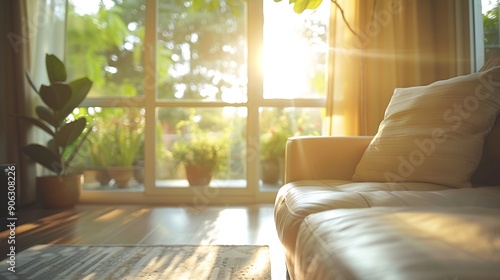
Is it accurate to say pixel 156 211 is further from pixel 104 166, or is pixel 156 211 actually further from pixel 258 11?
pixel 258 11

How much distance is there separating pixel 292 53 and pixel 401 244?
2720mm

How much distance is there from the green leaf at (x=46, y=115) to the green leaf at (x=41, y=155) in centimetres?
21

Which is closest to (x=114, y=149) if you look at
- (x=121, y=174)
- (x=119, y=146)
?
(x=119, y=146)

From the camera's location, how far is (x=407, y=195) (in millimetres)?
1092

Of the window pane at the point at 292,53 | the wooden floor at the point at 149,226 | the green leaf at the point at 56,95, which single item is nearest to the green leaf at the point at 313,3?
the window pane at the point at 292,53

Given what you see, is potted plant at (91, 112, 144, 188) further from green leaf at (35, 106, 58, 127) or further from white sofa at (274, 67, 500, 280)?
white sofa at (274, 67, 500, 280)

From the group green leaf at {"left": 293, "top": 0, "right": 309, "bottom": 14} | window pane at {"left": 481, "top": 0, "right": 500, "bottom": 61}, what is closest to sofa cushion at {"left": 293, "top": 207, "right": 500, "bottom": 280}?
window pane at {"left": 481, "top": 0, "right": 500, "bottom": 61}

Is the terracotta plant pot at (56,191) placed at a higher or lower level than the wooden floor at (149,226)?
higher

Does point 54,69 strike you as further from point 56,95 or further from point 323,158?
point 323,158

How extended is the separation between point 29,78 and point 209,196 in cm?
173

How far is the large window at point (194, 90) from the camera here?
3100 mm

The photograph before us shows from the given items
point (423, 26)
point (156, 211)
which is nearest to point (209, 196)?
point (156, 211)

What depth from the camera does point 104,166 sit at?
3.19 meters

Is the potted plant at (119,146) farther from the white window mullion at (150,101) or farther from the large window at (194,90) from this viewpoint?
the white window mullion at (150,101)
